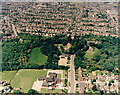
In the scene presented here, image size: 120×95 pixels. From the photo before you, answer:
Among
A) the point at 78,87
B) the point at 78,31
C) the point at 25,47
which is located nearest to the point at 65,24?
the point at 78,31

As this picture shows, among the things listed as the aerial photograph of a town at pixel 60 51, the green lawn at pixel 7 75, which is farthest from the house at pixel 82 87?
the green lawn at pixel 7 75

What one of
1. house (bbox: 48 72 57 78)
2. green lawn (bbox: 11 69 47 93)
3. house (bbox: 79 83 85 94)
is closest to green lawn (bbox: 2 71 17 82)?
green lawn (bbox: 11 69 47 93)

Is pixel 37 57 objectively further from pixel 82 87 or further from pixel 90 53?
pixel 82 87

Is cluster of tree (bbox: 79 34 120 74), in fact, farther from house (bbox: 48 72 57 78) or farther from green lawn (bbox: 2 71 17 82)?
green lawn (bbox: 2 71 17 82)

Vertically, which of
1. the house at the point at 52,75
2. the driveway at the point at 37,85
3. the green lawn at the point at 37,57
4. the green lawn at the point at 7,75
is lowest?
the driveway at the point at 37,85

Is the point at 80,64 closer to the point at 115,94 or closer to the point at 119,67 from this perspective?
the point at 119,67

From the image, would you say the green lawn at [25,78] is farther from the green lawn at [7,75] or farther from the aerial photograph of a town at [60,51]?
the green lawn at [7,75]

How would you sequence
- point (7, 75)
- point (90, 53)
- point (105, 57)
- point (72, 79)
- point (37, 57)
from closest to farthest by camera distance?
1. point (72, 79)
2. point (7, 75)
3. point (105, 57)
4. point (37, 57)
5. point (90, 53)

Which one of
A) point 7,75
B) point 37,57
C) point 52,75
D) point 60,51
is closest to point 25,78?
point 7,75
